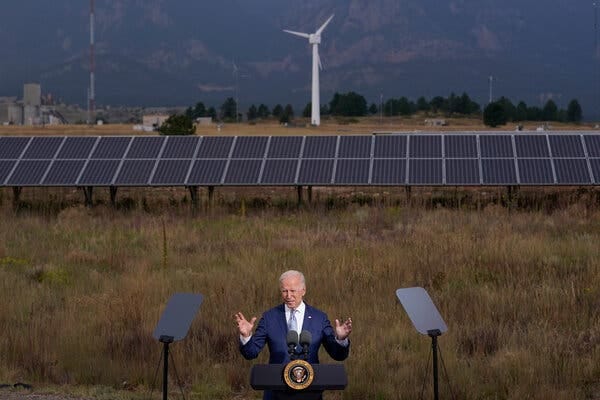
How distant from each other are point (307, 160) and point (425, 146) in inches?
133

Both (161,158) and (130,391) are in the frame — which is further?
(161,158)

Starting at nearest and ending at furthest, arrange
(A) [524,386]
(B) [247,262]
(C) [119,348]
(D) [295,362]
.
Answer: (D) [295,362], (A) [524,386], (C) [119,348], (B) [247,262]

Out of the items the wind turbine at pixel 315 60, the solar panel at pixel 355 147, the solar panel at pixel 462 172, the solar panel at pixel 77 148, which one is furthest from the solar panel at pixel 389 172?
the wind turbine at pixel 315 60

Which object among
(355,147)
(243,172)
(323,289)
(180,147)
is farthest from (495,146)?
(323,289)

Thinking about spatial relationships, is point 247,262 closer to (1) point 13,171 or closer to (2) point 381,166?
(2) point 381,166

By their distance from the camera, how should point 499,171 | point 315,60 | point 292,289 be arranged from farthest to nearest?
point 315,60 < point 499,171 < point 292,289

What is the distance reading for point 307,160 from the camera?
26.7 meters

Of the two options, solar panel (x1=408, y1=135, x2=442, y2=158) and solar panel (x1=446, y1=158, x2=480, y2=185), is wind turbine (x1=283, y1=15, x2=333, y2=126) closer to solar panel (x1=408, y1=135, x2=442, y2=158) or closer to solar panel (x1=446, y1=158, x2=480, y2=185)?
solar panel (x1=408, y1=135, x2=442, y2=158)

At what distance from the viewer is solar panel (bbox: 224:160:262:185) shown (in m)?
25.5

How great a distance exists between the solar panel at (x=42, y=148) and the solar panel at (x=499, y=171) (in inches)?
447

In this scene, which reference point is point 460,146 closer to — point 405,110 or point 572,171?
point 572,171

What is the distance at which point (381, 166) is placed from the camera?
26.3 m

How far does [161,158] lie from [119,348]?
603 inches

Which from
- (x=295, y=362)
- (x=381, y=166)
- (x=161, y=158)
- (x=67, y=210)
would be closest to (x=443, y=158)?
(x=381, y=166)
